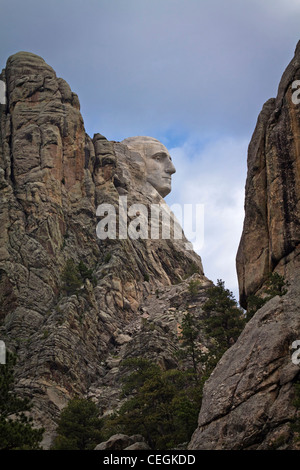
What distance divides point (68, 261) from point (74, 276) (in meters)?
4.28

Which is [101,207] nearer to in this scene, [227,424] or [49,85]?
[49,85]

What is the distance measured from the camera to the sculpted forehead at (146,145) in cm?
12088

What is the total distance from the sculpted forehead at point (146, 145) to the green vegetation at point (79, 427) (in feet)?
232

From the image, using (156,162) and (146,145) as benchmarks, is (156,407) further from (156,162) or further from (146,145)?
(146,145)

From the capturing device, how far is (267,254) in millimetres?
48688

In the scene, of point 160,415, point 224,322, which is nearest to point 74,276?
point 224,322

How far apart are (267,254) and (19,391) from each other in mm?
28364

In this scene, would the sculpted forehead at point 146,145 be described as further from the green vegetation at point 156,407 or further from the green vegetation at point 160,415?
the green vegetation at point 160,415

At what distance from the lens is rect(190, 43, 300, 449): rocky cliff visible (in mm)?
33375

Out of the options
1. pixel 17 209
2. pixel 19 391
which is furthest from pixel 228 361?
pixel 17 209

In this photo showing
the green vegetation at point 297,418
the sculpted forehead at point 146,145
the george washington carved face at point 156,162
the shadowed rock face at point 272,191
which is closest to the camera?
the green vegetation at point 297,418

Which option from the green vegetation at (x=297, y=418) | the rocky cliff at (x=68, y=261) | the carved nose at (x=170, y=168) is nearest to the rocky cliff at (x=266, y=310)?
the green vegetation at (x=297, y=418)
